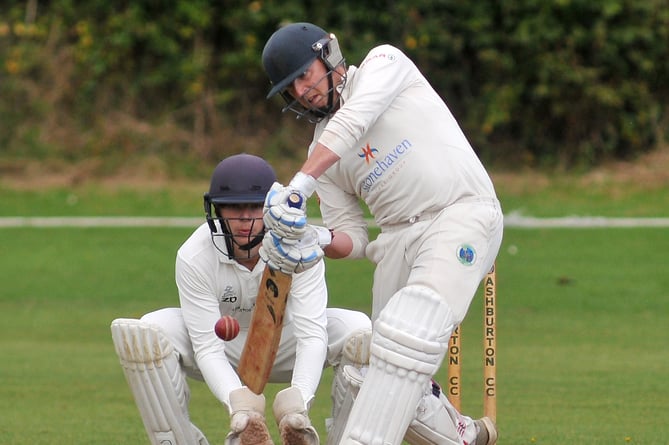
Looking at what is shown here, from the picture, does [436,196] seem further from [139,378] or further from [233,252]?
[139,378]

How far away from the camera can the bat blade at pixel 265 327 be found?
14.0 ft

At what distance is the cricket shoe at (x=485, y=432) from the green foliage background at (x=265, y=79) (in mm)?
9467

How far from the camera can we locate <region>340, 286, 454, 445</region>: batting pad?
402 centimetres

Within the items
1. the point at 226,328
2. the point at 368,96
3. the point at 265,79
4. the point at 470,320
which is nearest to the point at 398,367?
the point at 226,328

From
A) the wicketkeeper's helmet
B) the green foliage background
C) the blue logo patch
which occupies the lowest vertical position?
the green foliage background

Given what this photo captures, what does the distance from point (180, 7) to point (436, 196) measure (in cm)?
1053

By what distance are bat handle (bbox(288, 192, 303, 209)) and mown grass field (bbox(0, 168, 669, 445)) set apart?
1.83 metres

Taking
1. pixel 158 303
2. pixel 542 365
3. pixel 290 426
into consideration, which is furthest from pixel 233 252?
pixel 158 303

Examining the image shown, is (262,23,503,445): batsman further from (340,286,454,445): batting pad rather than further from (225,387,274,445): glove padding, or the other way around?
(225,387,274,445): glove padding

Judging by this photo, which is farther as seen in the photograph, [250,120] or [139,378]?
[250,120]

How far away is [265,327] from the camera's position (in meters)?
4.33

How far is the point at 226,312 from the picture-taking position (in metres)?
4.88

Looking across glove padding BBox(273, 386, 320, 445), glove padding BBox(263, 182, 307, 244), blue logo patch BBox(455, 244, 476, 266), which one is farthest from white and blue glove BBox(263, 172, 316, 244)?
glove padding BBox(273, 386, 320, 445)

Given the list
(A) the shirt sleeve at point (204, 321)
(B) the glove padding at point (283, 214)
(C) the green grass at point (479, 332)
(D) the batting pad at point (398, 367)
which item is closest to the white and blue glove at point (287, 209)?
(B) the glove padding at point (283, 214)
